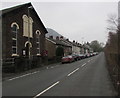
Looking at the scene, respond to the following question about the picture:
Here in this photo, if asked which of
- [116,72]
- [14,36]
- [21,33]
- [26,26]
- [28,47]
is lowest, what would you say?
[116,72]

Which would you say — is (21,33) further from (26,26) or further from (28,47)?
(28,47)

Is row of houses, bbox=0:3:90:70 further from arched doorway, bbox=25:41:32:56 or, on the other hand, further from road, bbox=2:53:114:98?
road, bbox=2:53:114:98

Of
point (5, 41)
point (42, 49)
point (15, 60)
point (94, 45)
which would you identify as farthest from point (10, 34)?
point (94, 45)

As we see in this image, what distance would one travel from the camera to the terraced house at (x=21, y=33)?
3005cm

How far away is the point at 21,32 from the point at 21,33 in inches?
6.3

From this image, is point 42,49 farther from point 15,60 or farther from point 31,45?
point 15,60

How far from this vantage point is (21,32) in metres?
33.9

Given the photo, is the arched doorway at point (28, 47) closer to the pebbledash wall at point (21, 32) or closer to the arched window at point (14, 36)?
the pebbledash wall at point (21, 32)

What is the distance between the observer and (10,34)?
30.8 meters

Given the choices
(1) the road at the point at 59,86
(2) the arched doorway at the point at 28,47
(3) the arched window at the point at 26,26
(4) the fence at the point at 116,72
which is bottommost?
(1) the road at the point at 59,86

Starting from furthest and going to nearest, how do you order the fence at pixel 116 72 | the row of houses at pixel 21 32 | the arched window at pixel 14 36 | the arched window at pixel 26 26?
the arched window at pixel 26 26
the arched window at pixel 14 36
the row of houses at pixel 21 32
the fence at pixel 116 72

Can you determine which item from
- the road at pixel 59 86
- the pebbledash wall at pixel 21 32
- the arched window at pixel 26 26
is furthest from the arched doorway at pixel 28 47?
the road at pixel 59 86

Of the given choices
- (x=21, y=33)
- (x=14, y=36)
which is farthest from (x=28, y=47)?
(x=14, y=36)

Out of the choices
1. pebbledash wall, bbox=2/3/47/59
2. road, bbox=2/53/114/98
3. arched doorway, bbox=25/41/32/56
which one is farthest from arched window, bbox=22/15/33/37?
road, bbox=2/53/114/98
